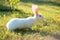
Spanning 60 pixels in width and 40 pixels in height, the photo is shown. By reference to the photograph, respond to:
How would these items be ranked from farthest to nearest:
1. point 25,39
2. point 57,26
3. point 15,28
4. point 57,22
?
point 57,22 < point 57,26 < point 15,28 < point 25,39

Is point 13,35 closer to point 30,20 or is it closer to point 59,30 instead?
point 30,20

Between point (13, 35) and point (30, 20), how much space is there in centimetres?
58

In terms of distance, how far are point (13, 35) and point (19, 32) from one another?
0.84 ft

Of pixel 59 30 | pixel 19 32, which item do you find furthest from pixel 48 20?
pixel 19 32

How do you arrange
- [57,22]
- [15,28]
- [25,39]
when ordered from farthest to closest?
[57,22]
[15,28]
[25,39]

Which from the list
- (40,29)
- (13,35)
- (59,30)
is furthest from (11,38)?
(59,30)

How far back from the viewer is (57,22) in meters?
5.96

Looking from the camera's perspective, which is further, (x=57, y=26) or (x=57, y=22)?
(x=57, y=22)

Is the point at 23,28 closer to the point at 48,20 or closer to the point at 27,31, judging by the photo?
the point at 27,31

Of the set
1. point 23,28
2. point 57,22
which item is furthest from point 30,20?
point 57,22

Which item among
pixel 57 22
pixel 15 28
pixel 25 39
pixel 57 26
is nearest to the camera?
pixel 25 39

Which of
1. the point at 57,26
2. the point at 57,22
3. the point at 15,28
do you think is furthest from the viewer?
the point at 57,22

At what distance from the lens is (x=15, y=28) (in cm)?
495

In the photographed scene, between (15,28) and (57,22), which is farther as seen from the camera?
(57,22)
